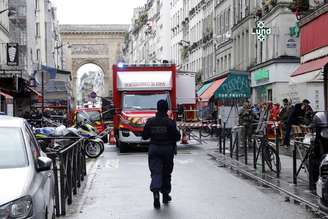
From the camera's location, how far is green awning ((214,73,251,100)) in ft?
130

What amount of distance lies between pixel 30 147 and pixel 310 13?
19690 mm

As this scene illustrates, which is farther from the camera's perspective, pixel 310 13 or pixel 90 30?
pixel 90 30

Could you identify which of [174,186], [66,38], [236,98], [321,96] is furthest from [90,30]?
[174,186]

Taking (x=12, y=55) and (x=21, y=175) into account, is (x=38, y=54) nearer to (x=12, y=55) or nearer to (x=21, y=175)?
(x=12, y=55)

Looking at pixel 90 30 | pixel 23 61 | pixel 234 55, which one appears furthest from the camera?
pixel 90 30

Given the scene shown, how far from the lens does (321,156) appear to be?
41.2ft

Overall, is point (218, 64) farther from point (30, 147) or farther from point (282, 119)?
point (30, 147)

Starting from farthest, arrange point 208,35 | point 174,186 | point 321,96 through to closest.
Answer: point 208,35
point 321,96
point 174,186

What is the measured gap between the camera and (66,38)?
152 meters

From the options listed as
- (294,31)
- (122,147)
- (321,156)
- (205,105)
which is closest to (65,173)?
(321,156)

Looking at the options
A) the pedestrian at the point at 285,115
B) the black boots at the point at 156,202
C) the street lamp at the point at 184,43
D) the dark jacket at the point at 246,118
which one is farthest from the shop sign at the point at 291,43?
the street lamp at the point at 184,43

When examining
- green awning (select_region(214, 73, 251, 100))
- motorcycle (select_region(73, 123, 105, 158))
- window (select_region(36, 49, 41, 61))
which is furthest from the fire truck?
window (select_region(36, 49, 41, 61))

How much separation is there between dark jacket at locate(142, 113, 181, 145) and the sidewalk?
2.39 metres

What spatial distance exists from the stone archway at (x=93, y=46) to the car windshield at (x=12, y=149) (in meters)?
130
